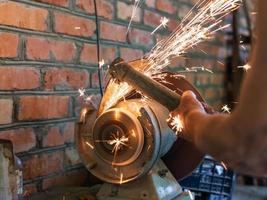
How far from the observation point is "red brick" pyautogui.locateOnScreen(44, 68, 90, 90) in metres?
1.35

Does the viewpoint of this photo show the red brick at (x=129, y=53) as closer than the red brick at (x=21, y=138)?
No

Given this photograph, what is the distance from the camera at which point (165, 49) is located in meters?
1.39

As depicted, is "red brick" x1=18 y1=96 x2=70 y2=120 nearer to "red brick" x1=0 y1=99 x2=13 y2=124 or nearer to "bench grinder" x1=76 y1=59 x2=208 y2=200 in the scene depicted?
"red brick" x1=0 y1=99 x2=13 y2=124

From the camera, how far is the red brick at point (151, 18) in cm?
188

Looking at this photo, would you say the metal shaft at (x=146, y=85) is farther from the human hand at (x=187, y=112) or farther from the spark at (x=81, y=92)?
the spark at (x=81, y=92)

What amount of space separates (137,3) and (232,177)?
80 centimetres

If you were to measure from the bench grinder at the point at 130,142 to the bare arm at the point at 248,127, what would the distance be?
11.2 inches

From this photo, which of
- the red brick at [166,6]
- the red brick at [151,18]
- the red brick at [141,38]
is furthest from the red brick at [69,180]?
the red brick at [166,6]

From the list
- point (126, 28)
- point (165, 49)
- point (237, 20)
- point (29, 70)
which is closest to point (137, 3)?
point (126, 28)

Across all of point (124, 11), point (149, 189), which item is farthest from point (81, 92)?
point (149, 189)

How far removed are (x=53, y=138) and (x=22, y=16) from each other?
0.39m

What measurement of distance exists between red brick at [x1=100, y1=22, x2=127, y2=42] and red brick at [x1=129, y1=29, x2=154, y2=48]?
0.06 metres

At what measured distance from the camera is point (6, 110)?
3.94 ft

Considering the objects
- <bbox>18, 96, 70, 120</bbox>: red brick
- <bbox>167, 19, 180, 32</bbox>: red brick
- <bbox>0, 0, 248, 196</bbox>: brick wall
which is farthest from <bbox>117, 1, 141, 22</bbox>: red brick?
<bbox>18, 96, 70, 120</bbox>: red brick
